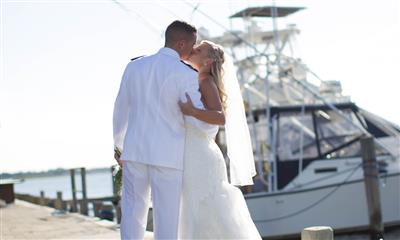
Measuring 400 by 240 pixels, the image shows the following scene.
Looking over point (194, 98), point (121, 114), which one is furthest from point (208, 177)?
point (121, 114)

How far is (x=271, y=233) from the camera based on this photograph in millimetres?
21000

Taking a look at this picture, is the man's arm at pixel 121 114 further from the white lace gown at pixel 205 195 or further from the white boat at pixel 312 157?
the white boat at pixel 312 157

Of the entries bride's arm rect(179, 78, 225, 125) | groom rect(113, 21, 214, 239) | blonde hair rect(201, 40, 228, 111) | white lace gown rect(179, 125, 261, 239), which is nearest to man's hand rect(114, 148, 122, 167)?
groom rect(113, 21, 214, 239)

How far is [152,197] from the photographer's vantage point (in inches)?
204

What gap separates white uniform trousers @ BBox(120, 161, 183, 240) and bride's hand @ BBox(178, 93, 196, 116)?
1.19 ft

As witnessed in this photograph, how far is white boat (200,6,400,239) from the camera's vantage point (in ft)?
67.9

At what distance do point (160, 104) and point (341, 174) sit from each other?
16.4 m

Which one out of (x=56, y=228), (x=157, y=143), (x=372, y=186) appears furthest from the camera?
(x=372, y=186)

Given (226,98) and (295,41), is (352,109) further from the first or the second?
(226,98)

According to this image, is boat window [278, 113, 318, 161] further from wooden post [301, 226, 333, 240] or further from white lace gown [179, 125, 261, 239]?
white lace gown [179, 125, 261, 239]

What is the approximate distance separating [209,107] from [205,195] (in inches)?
21.8

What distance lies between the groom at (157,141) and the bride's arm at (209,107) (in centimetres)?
5

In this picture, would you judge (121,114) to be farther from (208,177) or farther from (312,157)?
(312,157)

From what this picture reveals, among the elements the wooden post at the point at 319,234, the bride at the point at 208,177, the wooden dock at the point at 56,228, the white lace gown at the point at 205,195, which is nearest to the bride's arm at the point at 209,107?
the bride at the point at 208,177
